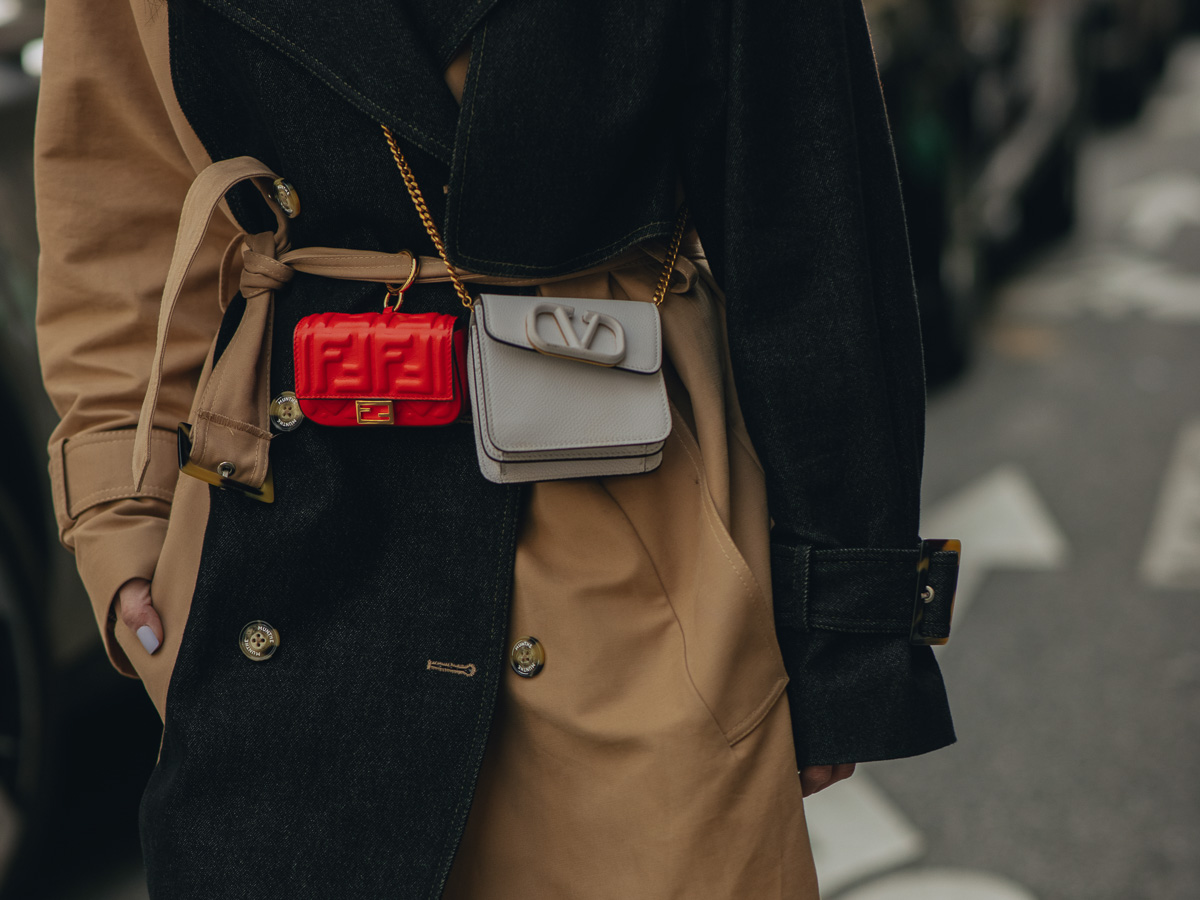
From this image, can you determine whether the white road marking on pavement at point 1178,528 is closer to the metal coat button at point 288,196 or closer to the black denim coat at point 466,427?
the black denim coat at point 466,427

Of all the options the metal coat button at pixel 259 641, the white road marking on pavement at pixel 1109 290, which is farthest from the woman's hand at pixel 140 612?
the white road marking on pavement at pixel 1109 290

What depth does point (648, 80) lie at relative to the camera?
1074mm

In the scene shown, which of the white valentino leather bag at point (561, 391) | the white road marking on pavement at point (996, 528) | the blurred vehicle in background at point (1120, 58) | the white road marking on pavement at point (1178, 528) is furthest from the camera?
the blurred vehicle in background at point (1120, 58)

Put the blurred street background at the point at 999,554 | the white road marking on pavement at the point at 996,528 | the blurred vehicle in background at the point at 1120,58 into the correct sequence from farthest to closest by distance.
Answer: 1. the blurred vehicle in background at the point at 1120,58
2. the white road marking on pavement at the point at 996,528
3. the blurred street background at the point at 999,554

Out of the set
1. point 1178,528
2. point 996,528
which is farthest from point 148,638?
point 1178,528

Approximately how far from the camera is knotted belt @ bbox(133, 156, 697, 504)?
116 cm

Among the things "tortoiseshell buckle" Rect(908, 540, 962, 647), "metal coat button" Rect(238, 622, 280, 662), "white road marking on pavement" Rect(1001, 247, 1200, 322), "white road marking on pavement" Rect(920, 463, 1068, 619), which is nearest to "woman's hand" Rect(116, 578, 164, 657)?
"metal coat button" Rect(238, 622, 280, 662)

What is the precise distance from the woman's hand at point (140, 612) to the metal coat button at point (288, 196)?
1.43ft

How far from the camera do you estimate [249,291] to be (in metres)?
1.24

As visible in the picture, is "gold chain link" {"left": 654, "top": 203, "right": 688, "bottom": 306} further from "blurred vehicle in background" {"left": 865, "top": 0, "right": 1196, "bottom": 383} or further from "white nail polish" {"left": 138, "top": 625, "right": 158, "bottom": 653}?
"blurred vehicle in background" {"left": 865, "top": 0, "right": 1196, "bottom": 383}

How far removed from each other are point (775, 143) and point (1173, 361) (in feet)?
14.8

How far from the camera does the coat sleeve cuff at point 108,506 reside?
50.3 inches

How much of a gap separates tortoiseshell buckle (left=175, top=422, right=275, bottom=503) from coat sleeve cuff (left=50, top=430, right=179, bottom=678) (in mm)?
156

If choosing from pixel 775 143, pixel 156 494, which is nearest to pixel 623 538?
pixel 775 143
